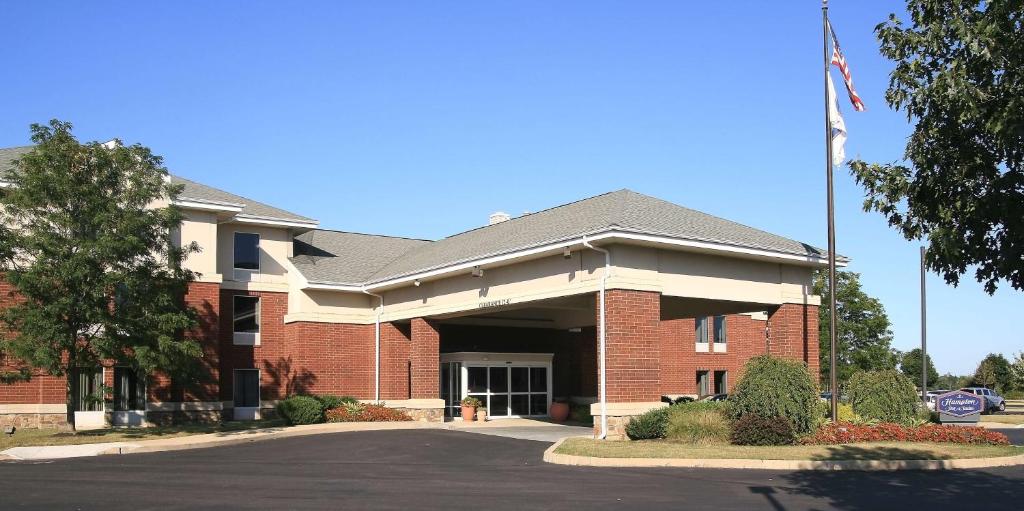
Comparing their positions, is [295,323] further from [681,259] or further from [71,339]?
[681,259]

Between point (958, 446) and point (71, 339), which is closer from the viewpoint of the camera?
point (958, 446)

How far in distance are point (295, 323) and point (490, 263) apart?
10483 millimetres

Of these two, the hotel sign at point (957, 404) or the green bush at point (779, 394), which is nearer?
the green bush at point (779, 394)

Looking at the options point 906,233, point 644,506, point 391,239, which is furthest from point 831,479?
point 391,239

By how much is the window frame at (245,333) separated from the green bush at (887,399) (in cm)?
2091

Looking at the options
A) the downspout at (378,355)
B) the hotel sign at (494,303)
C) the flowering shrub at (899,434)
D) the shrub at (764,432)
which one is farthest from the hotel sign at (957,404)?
the downspout at (378,355)

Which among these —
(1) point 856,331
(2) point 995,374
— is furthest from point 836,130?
(2) point 995,374

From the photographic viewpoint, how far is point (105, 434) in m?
26.9

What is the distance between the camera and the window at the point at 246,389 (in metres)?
Answer: 34.0

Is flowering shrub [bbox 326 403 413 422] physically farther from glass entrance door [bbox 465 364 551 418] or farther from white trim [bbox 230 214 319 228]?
white trim [bbox 230 214 319 228]

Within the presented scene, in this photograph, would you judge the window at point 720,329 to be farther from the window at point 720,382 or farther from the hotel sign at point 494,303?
the hotel sign at point 494,303

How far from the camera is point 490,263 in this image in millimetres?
27172

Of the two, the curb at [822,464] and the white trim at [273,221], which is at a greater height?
the white trim at [273,221]

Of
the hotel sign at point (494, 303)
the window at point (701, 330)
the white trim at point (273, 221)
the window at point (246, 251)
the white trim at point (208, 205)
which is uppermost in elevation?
the white trim at point (208, 205)
